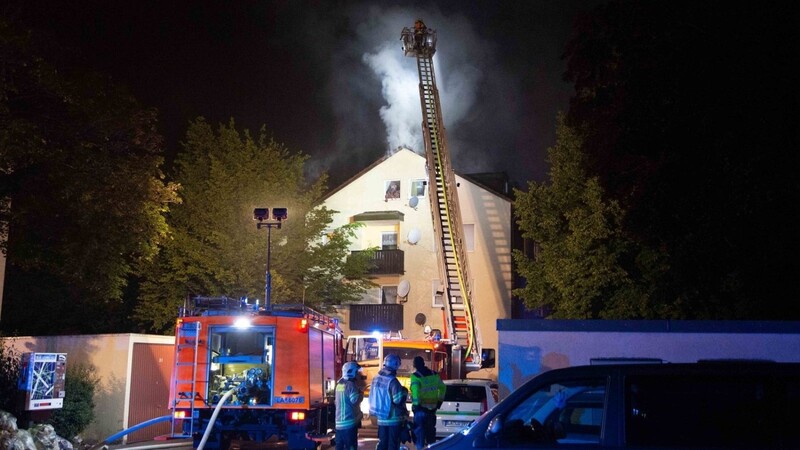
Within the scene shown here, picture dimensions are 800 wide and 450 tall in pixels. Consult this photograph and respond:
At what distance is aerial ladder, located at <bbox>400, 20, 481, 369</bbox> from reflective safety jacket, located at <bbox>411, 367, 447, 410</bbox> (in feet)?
38.8

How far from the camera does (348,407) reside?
9.54m

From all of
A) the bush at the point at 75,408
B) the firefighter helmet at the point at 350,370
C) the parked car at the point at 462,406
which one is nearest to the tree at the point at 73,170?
the bush at the point at 75,408

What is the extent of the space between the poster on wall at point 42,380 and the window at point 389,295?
20014mm

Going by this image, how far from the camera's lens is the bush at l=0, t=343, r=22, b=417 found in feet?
44.4

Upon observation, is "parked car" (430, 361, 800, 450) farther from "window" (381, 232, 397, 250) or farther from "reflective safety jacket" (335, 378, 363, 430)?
"window" (381, 232, 397, 250)

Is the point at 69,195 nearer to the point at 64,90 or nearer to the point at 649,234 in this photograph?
the point at 64,90

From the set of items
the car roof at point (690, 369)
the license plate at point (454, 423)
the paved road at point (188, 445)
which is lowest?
the paved road at point (188, 445)

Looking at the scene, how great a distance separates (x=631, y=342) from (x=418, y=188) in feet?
71.3

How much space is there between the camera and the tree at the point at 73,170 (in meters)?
13.2

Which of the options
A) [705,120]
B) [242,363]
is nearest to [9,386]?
[242,363]

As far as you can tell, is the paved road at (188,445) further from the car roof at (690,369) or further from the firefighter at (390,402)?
the car roof at (690,369)

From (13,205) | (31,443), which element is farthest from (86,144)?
(31,443)

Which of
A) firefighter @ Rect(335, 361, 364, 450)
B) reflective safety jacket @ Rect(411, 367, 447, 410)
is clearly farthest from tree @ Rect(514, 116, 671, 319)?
firefighter @ Rect(335, 361, 364, 450)

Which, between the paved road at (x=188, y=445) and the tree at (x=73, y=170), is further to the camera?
the paved road at (x=188, y=445)
